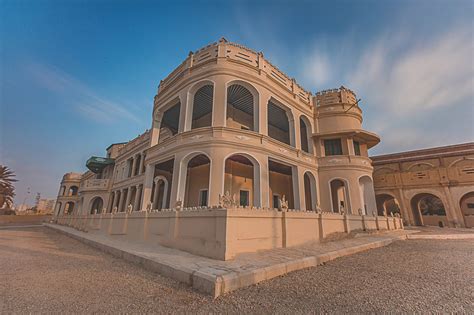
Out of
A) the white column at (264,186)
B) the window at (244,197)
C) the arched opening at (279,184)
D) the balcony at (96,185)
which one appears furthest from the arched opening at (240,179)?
the balcony at (96,185)

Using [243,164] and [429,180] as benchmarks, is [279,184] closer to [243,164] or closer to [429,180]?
[243,164]

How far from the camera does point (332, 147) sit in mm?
16875

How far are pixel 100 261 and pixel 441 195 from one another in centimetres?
2839

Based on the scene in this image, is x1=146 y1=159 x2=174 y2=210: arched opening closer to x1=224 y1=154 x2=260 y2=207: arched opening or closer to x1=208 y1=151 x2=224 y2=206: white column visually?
x1=224 y1=154 x2=260 y2=207: arched opening

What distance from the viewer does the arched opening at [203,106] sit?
13.0 metres

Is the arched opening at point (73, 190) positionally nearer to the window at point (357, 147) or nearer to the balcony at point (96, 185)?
the balcony at point (96, 185)

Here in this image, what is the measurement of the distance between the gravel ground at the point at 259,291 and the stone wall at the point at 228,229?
1.63 m

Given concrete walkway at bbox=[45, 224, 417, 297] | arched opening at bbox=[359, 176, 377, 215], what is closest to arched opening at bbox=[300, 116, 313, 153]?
arched opening at bbox=[359, 176, 377, 215]

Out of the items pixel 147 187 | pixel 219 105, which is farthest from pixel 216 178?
pixel 147 187

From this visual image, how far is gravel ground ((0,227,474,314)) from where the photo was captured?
3.12 metres

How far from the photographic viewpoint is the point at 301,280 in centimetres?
434

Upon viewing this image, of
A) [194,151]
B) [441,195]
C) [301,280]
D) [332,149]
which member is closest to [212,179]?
[194,151]

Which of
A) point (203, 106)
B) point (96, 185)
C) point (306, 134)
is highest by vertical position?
point (203, 106)

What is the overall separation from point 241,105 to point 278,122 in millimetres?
4167
